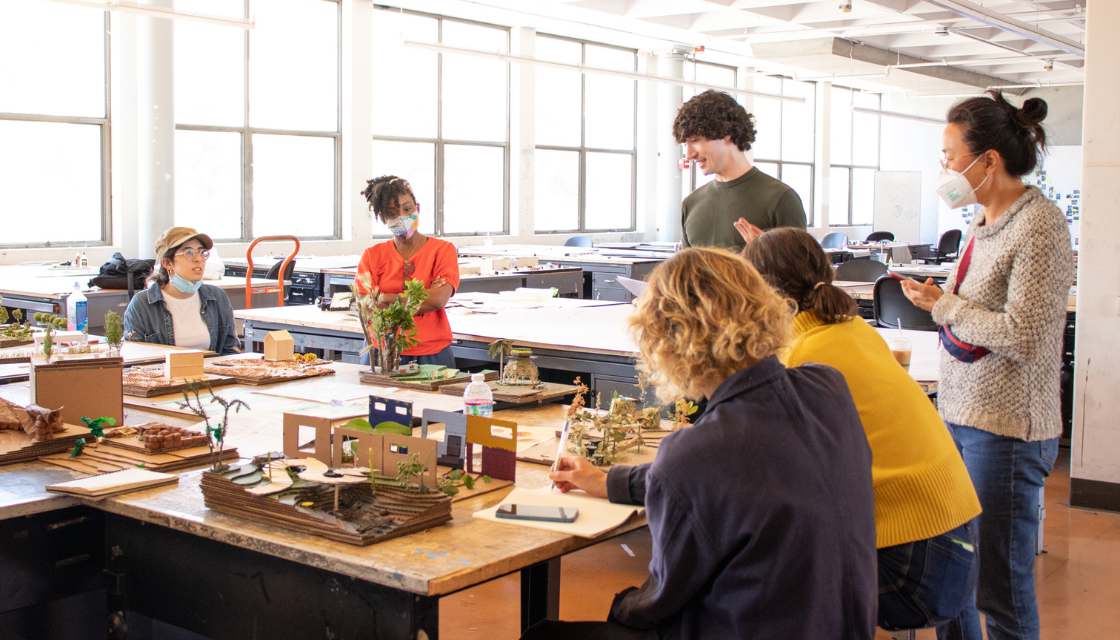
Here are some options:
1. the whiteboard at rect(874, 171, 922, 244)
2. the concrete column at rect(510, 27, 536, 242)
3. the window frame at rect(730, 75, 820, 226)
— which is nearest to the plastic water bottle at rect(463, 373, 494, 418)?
the concrete column at rect(510, 27, 536, 242)

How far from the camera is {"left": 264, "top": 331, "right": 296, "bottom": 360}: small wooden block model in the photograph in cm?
347

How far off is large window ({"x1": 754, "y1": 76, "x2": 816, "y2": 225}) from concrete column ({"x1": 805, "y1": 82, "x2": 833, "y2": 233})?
0.55ft

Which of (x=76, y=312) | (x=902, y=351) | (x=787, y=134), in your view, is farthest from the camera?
(x=787, y=134)

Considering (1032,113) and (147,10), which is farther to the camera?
(147,10)

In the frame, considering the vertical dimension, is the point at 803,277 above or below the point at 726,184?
below

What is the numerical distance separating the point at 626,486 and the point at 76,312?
12.5 ft

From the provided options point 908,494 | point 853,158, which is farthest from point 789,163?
point 908,494

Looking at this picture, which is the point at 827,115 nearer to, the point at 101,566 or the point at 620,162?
the point at 620,162

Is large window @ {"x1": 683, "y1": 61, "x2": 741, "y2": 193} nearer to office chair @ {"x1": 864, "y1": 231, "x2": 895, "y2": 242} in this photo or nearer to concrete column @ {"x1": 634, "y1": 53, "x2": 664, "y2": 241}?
concrete column @ {"x1": 634, "y1": 53, "x2": 664, "y2": 241}

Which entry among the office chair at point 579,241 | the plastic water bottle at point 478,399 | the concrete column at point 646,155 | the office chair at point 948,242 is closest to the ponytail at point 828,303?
the plastic water bottle at point 478,399

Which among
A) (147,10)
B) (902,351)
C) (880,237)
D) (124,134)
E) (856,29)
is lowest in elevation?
(902,351)

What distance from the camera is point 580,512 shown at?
1.80m

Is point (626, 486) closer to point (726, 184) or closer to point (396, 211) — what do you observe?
point (726, 184)

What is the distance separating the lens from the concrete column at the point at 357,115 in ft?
32.1
